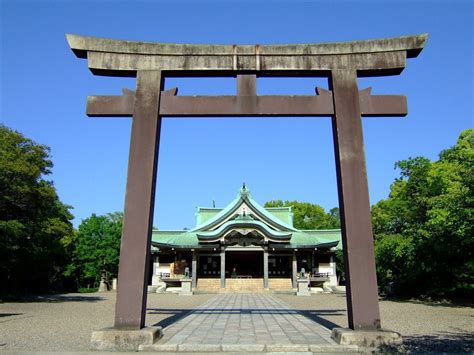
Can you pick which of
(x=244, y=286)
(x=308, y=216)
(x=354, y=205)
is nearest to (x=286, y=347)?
(x=354, y=205)

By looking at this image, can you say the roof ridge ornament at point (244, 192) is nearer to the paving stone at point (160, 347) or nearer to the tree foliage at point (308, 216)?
the tree foliage at point (308, 216)

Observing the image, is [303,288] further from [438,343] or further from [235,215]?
[438,343]

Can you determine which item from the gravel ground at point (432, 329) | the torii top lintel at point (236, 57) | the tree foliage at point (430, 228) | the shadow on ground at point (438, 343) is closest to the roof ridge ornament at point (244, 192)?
the tree foliage at point (430, 228)

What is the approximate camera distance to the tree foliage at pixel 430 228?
16.5m

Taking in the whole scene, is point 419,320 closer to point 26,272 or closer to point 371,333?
point 371,333

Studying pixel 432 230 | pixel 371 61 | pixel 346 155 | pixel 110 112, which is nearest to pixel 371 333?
pixel 346 155

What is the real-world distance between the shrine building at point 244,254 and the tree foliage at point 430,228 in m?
9.75

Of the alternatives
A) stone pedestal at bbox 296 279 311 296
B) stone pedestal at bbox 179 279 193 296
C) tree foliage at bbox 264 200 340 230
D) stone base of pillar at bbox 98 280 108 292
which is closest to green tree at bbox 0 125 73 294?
stone pedestal at bbox 179 279 193 296

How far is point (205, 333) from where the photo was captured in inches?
329

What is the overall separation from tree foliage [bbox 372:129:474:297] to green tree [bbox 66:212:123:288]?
24.5m

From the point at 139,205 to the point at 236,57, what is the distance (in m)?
3.48

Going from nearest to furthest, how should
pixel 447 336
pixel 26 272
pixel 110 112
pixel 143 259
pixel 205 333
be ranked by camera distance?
pixel 143 259
pixel 110 112
pixel 205 333
pixel 447 336
pixel 26 272

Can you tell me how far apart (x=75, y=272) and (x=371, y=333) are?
36.1m

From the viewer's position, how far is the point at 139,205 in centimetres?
739
